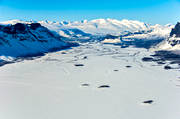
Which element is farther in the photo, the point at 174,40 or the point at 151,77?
the point at 174,40

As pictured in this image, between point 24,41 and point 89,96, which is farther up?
point 24,41

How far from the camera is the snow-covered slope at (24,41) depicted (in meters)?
99.1

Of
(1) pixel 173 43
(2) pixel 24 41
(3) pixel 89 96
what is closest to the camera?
(3) pixel 89 96

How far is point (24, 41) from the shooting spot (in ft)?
375

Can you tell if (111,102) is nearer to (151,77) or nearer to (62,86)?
(62,86)

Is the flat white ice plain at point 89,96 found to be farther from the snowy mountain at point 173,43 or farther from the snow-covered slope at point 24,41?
the snowy mountain at point 173,43

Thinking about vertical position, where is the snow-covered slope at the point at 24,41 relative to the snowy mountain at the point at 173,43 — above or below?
above

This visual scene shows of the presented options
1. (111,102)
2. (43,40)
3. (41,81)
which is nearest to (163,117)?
(111,102)

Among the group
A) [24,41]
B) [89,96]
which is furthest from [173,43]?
[89,96]

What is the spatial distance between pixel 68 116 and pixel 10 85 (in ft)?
76.3

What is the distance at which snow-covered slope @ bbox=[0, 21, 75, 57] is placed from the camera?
3901 inches

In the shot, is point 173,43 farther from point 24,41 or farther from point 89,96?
point 89,96

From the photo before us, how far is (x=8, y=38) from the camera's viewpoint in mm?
107688

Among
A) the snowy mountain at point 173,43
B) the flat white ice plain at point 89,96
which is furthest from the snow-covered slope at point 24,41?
the snowy mountain at point 173,43
